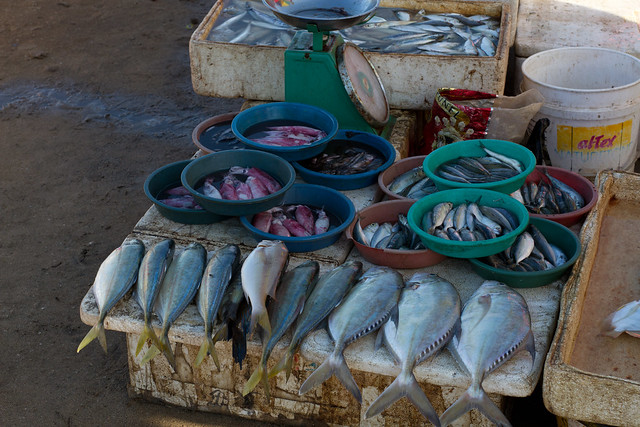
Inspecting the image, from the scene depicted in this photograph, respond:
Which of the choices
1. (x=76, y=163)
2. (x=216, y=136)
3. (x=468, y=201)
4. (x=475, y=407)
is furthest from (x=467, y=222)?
(x=76, y=163)

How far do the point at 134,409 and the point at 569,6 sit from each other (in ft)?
15.5

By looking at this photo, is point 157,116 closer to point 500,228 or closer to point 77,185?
point 77,185

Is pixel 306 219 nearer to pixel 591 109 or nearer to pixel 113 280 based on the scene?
pixel 113 280

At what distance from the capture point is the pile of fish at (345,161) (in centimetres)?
394

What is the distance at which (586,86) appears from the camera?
4.88 metres

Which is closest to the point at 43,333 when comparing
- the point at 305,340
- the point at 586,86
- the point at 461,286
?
the point at 305,340

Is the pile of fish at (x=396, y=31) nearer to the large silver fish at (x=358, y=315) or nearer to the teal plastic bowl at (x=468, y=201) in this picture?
the teal plastic bowl at (x=468, y=201)

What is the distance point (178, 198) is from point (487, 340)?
5.91 ft

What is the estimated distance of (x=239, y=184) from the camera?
347 cm

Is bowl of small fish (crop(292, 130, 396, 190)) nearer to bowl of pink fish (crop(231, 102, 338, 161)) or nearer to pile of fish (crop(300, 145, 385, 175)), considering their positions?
pile of fish (crop(300, 145, 385, 175))

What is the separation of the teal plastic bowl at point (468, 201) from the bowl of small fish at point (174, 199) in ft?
3.42

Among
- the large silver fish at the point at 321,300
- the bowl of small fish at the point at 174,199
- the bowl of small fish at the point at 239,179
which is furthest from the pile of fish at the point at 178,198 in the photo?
the large silver fish at the point at 321,300

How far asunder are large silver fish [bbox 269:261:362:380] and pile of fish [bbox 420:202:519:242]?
41 centimetres

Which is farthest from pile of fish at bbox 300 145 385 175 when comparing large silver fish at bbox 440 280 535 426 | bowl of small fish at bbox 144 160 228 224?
large silver fish at bbox 440 280 535 426
